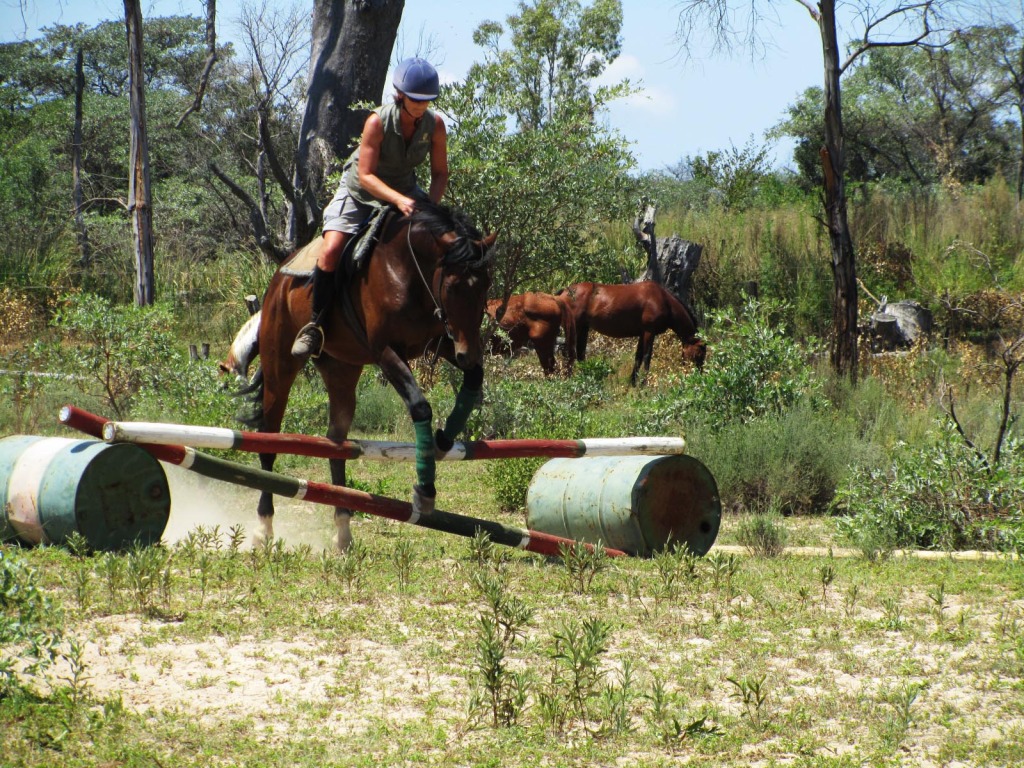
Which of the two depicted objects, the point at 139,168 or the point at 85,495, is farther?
the point at 139,168

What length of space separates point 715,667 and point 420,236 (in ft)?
10.4

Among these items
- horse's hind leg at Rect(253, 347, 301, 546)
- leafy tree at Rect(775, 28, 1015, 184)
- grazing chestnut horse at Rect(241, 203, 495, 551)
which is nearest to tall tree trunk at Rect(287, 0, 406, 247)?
horse's hind leg at Rect(253, 347, 301, 546)

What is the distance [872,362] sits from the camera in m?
15.2

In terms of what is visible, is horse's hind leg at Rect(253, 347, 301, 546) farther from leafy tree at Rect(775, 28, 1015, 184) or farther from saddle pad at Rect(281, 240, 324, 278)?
leafy tree at Rect(775, 28, 1015, 184)

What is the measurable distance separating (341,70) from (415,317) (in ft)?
39.8

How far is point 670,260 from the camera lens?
19.8 m

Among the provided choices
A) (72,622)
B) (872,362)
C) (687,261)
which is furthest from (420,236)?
(687,261)

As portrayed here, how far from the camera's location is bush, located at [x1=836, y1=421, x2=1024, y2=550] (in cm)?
749

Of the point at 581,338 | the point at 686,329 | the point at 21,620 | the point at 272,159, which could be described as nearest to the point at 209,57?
the point at 272,159

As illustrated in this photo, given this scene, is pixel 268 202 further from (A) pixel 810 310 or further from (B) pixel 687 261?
(A) pixel 810 310

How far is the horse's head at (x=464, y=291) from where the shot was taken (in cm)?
620

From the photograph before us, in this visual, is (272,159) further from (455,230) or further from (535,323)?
(455,230)

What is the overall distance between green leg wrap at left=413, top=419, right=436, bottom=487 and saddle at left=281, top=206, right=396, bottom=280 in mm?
1275

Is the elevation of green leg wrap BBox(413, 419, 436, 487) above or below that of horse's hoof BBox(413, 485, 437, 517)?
above
